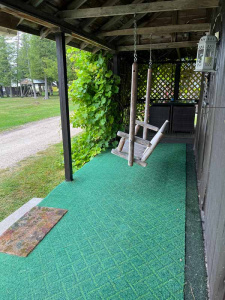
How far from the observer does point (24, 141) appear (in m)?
6.59

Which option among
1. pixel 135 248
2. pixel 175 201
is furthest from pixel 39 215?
pixel 175 201

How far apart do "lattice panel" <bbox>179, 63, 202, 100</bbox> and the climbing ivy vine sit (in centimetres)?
232

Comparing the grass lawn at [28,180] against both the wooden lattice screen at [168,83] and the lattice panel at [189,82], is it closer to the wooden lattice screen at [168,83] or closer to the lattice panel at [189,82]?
the wooden lattice screen at [168,83]

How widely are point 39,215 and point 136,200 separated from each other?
3.58ft

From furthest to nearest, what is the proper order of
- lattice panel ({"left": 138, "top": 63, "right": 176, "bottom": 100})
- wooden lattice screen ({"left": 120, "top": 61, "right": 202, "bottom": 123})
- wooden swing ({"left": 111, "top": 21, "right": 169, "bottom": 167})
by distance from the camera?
lattice panel ({"left": 138, "top": 63, "right": 176, "bottom": 100}) < wooden lattice screen ({"left": 120, "top": 61, "right": 202, "bottom": 123}) < wooden swing ({"left": 111, "top": 21, "right": 169, "bottom": 167})

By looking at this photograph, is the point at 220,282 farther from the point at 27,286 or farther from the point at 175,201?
the point at 175,201

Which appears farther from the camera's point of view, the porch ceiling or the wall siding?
the porch ceiling

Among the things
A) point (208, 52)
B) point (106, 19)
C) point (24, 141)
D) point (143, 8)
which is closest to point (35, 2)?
point (143, 8)

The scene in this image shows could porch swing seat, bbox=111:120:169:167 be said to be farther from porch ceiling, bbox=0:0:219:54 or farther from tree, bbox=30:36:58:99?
tree, bbox=30:36:58:99

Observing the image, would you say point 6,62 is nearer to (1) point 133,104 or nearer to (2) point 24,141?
(2) point 24,141

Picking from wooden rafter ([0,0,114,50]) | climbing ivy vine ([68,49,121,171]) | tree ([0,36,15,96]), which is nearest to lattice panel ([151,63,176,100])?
climbing ivy vine ([68,49,121,171])

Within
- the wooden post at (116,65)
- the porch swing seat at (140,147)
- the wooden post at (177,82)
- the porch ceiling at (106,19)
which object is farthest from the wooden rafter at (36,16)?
the wooden post at (177,82)

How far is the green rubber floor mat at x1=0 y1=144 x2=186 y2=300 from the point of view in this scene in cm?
148

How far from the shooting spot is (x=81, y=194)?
2707 millimetres
